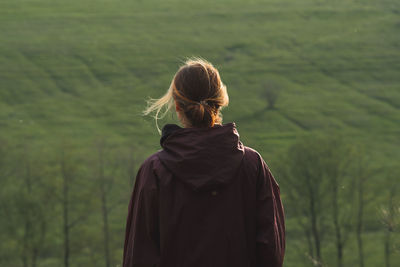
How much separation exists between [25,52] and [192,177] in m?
87.3

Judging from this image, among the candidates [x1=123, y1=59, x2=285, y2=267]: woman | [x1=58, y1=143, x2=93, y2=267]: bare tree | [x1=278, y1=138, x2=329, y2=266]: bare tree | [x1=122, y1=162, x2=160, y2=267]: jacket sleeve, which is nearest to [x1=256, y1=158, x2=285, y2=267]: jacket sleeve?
[x1=123, y1=59, x2=285, y2=267]: woman

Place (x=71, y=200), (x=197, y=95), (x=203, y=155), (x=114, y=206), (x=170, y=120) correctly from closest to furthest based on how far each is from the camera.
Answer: (x=203, y=155) < (x=197, y=95) < (x=170, y=120) < (x=71, y=200) < (x=114, y=206)

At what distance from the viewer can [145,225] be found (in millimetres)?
2891

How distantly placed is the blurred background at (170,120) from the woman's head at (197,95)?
139 feet

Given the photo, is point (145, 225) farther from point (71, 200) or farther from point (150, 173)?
point (71, 200)

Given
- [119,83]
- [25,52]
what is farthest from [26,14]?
[119,83]

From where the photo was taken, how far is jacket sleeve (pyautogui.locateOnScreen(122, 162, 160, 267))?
2.84 m

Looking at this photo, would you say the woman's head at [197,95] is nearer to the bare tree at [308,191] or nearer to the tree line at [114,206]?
the tree line at [114,206]

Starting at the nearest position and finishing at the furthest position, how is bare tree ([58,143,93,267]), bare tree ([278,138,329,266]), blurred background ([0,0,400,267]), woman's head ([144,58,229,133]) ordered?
1. woman's head ([144,58,229,133])
2. bare tree ([278,138,329,266])
3. blurred background ([0,0,400,267])
4. bare tree ([58,143,93,267])

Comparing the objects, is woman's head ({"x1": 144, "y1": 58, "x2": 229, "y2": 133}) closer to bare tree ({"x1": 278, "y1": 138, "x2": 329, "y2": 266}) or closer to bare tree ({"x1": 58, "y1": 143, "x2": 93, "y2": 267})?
bare tree ({"x1": 278, "y1": 138, "x2": 329, "y2": 266})

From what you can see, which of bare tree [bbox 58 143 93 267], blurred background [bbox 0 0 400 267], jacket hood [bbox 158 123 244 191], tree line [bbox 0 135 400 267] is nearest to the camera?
jacket hood [bbox 158 123 244 191]

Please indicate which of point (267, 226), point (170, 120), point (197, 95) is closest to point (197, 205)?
point (267, 226)

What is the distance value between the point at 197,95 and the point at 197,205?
1.86 ft

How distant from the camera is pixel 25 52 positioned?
279 feet
